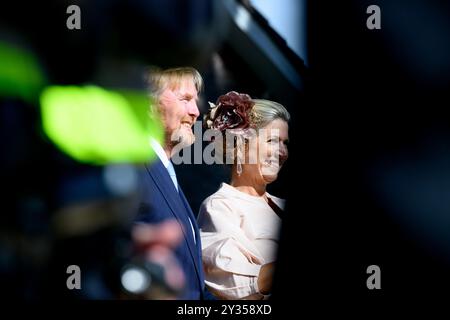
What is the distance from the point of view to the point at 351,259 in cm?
365

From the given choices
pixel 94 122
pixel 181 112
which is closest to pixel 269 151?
pixel 181 112

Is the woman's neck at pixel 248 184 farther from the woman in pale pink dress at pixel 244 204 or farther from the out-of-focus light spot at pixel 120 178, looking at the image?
the out-of-focus light spot at pixel 120 178

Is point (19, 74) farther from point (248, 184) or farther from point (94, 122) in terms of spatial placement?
point (248, 184)

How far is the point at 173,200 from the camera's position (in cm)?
355

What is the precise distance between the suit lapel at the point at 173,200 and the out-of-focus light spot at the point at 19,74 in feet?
1.94

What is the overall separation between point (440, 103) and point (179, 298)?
1.34 m

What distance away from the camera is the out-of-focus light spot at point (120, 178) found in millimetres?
3562

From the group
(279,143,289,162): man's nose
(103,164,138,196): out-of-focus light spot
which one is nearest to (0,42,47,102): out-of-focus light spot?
(103,164,138,196): out-of-focus light spot

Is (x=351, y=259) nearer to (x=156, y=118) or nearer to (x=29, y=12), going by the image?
(x=156, y=118)

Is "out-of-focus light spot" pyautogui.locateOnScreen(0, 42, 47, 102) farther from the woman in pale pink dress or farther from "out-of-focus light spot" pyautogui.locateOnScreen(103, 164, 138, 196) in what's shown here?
the woman in pale pink dress

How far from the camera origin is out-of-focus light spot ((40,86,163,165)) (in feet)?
12.0

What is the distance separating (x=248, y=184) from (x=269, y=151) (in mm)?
162
